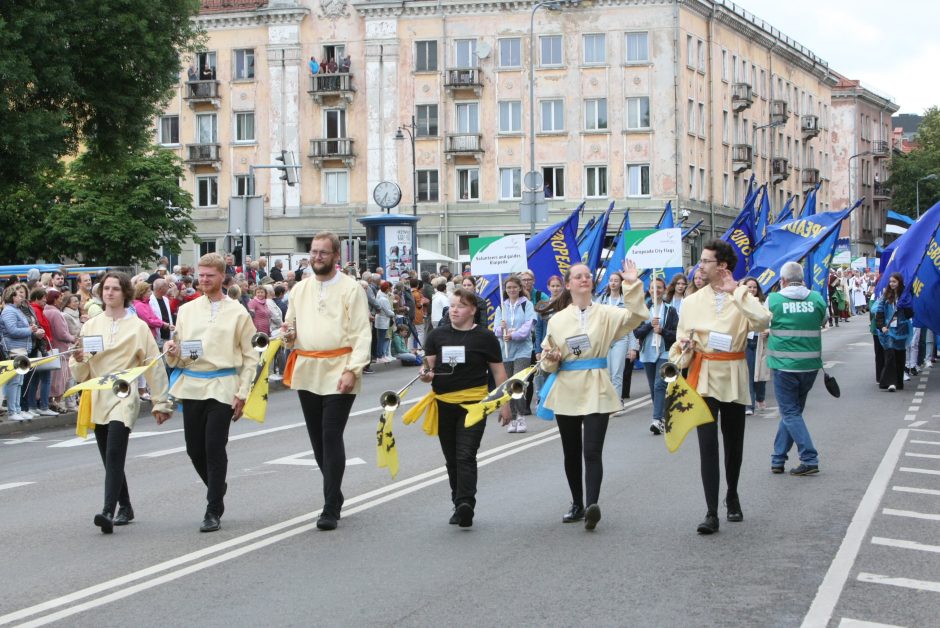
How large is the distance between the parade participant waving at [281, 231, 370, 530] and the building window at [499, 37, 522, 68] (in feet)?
180

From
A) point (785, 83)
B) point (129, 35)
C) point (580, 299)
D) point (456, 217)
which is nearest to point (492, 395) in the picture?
point (580, 299)

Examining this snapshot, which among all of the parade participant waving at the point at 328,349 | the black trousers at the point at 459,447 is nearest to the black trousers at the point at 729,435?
the black trousers at the point at 459,447

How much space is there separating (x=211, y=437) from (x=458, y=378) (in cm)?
172

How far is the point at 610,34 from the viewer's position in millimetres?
62969

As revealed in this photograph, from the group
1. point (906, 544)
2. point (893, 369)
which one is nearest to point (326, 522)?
point (906, 544)

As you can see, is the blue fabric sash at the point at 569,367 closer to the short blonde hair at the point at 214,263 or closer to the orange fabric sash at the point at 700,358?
the orange fabric sash at the point at 700,358

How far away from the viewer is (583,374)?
955 centimetres

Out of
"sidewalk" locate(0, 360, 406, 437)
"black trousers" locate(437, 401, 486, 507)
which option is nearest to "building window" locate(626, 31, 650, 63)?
"sidewalk" locate(0, 360, 406, 437)

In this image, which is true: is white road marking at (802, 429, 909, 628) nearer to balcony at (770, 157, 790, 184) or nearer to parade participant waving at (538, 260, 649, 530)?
parade participant waving at (538, 260, 649, 530)

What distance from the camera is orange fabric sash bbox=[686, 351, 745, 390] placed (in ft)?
32.3

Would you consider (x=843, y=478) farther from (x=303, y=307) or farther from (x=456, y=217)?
(x=456, y=217)

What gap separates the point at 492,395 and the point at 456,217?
55.2 metres

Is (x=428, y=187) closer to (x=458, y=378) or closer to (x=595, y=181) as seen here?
(x=595, y=181)

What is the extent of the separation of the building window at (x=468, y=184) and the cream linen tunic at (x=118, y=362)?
5469cm
